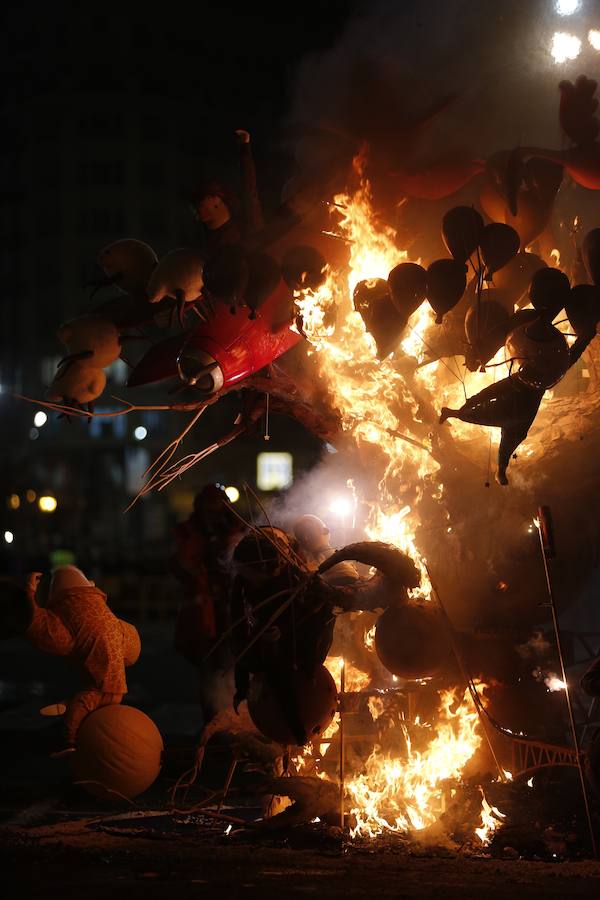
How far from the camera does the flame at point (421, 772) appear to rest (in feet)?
22.0

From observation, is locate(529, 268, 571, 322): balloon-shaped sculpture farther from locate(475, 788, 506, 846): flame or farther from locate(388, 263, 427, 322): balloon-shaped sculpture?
locate(475, 788, 506, 846): flame

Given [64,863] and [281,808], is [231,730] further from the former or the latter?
[64,863]

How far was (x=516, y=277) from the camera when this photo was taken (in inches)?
268

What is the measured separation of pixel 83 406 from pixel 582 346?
3709 millimetres

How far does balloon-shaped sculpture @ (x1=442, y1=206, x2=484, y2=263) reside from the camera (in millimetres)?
6473

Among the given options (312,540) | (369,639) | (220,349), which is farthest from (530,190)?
(369,639)

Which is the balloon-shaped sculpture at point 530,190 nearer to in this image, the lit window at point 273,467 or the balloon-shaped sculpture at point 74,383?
the balloon-shaped sculpture at point 74,383

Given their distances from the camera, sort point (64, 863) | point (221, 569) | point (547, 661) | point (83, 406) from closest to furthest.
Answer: point (64, 863)
point (547, 661)
point (83, 406)
point (221, 569)

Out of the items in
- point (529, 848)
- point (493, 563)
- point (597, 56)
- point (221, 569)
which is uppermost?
point (597, 56)

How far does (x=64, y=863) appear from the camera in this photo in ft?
18.8

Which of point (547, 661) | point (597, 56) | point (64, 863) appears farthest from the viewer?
point (597, 56)

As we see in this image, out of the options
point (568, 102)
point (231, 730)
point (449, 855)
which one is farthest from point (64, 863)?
point (568, 102)

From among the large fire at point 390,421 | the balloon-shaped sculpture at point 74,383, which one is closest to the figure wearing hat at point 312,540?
the large fire at point 390,421

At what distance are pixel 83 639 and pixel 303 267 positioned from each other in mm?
3128
